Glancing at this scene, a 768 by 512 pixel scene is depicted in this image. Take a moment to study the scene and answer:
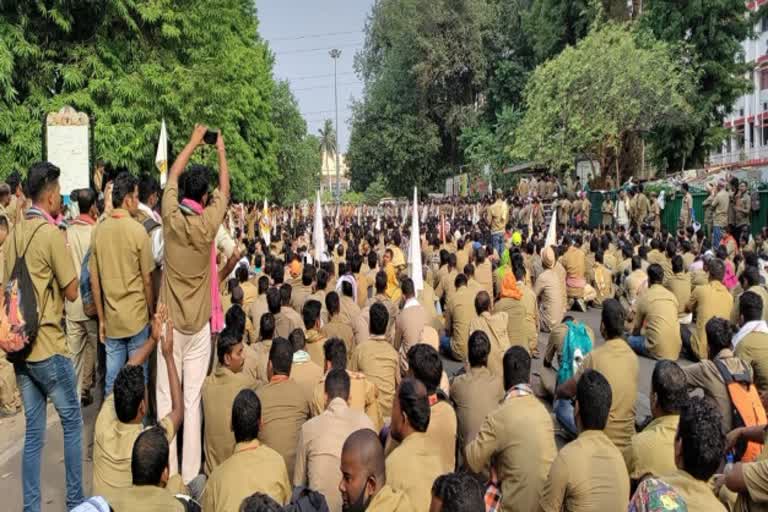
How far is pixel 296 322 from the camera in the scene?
7.78m

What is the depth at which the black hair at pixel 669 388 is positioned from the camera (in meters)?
4.57

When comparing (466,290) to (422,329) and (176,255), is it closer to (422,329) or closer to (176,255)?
(422,329)

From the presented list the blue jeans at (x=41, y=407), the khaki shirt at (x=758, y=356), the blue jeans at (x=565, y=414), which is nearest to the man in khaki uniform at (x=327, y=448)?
the blue jeans at (x=41, y=407)

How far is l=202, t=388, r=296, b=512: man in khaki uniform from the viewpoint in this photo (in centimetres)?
384

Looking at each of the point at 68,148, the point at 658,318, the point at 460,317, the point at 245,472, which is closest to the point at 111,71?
the point at 68,148

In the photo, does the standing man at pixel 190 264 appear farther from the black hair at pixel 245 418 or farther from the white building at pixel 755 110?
the white building at pixel 755 110

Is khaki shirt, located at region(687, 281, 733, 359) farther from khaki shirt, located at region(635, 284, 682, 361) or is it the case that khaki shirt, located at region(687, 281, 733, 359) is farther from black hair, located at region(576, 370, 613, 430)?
black hair, located at region(576, 370, 613, 430)

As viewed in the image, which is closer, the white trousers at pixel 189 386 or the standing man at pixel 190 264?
the standing man at pixel 190 264

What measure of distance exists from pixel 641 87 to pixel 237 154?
1488 cm

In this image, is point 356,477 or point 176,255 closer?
point 356,477

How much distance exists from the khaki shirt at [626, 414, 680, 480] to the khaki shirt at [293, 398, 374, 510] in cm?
167

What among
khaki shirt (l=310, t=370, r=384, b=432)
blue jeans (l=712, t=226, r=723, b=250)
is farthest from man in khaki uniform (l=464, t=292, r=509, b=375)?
blue jeans (l=712, t=226, r=723, b=250)

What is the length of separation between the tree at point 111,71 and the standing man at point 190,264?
37.4 feet

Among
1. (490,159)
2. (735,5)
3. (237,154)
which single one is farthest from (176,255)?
(490,159)
